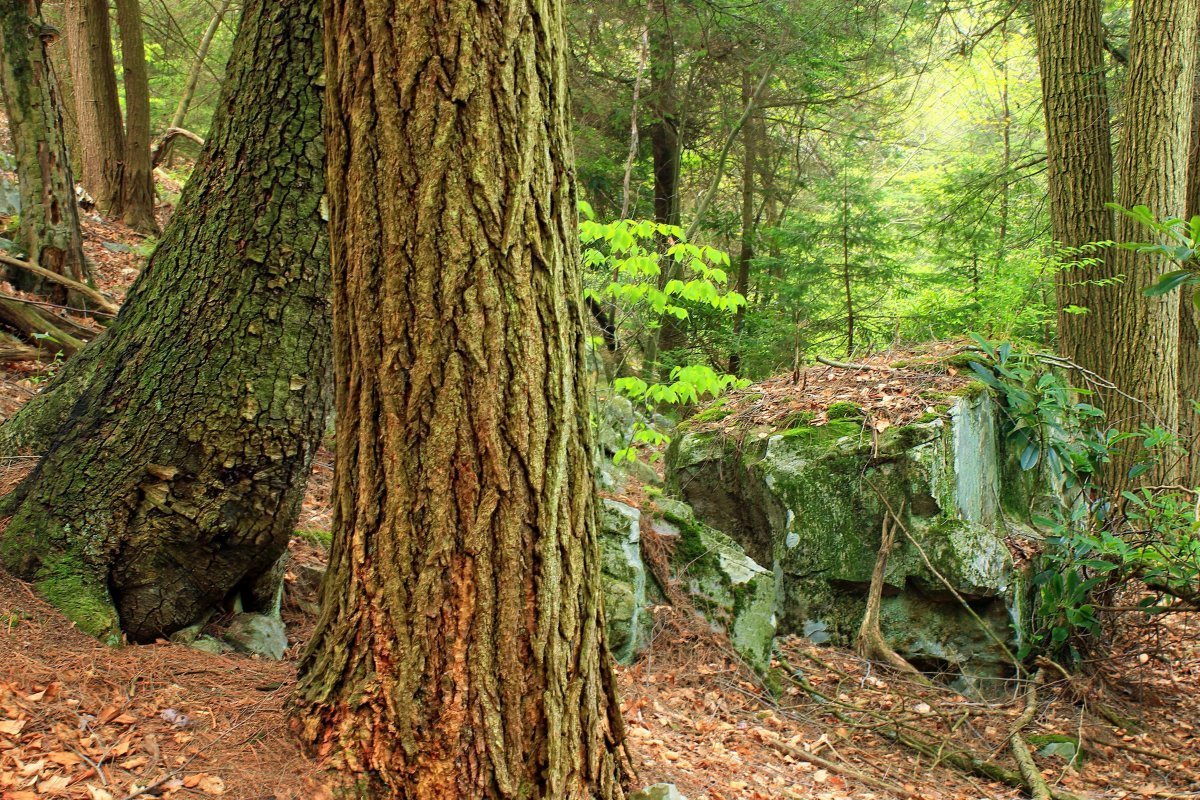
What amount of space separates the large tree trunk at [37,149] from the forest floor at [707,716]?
94cm

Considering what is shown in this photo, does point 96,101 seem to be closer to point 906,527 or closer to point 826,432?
point 826,432

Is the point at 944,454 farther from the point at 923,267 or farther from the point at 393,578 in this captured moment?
the point at 923,267

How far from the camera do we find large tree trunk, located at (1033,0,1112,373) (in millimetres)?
7402

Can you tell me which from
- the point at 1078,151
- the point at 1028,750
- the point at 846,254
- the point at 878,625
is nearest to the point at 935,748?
the point at 1028,750

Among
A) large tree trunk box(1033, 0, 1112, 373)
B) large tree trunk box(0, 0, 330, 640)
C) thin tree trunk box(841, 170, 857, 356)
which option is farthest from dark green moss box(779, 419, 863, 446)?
thin tree trunk box(841, 170, 857, 356)

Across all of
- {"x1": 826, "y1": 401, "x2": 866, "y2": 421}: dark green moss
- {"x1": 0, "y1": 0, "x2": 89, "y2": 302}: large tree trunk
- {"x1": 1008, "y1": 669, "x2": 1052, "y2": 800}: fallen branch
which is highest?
{"x1": 0, "y1": 0, "x2": 89, "y2": 302}: large tree trunk

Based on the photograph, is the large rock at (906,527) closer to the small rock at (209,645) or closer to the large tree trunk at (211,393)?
the large tree trunk at (211,393)

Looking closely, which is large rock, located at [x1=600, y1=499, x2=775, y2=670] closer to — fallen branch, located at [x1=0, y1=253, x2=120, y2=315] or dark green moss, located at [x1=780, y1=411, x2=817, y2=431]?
dark green moss, located at [x1=780, y1=411, x2=817, y2=431]

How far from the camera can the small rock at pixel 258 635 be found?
11.5 ft

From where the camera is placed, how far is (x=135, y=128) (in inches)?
378

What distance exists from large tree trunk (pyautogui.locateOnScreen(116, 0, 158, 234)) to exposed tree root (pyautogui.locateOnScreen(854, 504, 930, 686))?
920cm

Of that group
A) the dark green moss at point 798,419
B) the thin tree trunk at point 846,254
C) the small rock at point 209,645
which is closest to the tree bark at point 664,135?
the thin tree trunk at point 846,254

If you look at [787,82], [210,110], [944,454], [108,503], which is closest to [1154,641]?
[944,454]

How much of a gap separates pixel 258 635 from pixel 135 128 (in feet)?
27.8
